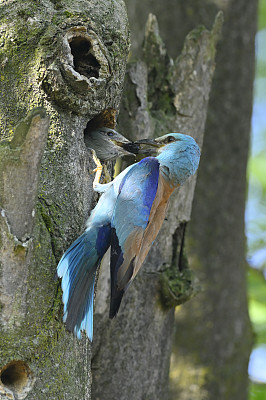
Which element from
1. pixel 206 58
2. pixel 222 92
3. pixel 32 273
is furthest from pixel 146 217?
pixel 222 92

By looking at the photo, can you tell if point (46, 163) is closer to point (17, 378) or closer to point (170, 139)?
point (17, 378)

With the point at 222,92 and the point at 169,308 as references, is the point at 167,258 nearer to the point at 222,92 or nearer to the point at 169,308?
the point at 169,308

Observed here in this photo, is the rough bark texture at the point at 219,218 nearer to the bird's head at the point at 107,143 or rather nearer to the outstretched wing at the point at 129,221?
the bird's head at the point at 107,143

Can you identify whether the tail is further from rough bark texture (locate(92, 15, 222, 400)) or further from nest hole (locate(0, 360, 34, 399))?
rough bark texture (locate(92, 15, 222, 400))

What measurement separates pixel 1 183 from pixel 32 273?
54 centimetres

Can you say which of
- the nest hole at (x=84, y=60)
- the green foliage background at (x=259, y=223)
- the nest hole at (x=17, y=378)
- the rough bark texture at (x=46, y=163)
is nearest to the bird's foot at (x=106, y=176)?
the rough bark texture at (x=46, y=163)

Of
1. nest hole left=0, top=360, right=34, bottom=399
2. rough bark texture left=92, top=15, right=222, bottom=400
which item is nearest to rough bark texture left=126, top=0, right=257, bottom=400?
rough bark texture left=92, top=15, right=222, bottom=400

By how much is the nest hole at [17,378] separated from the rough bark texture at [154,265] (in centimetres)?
147

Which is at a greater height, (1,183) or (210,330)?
(1,183)

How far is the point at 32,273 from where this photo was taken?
2.85m

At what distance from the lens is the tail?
9.82 feet

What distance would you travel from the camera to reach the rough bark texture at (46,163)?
8.44ft

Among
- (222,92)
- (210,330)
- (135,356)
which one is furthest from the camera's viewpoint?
(222,92)

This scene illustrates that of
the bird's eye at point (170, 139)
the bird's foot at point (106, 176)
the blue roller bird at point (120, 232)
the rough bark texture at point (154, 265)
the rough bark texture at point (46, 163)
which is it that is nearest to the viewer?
the rough bark texture at point (46, 163)
